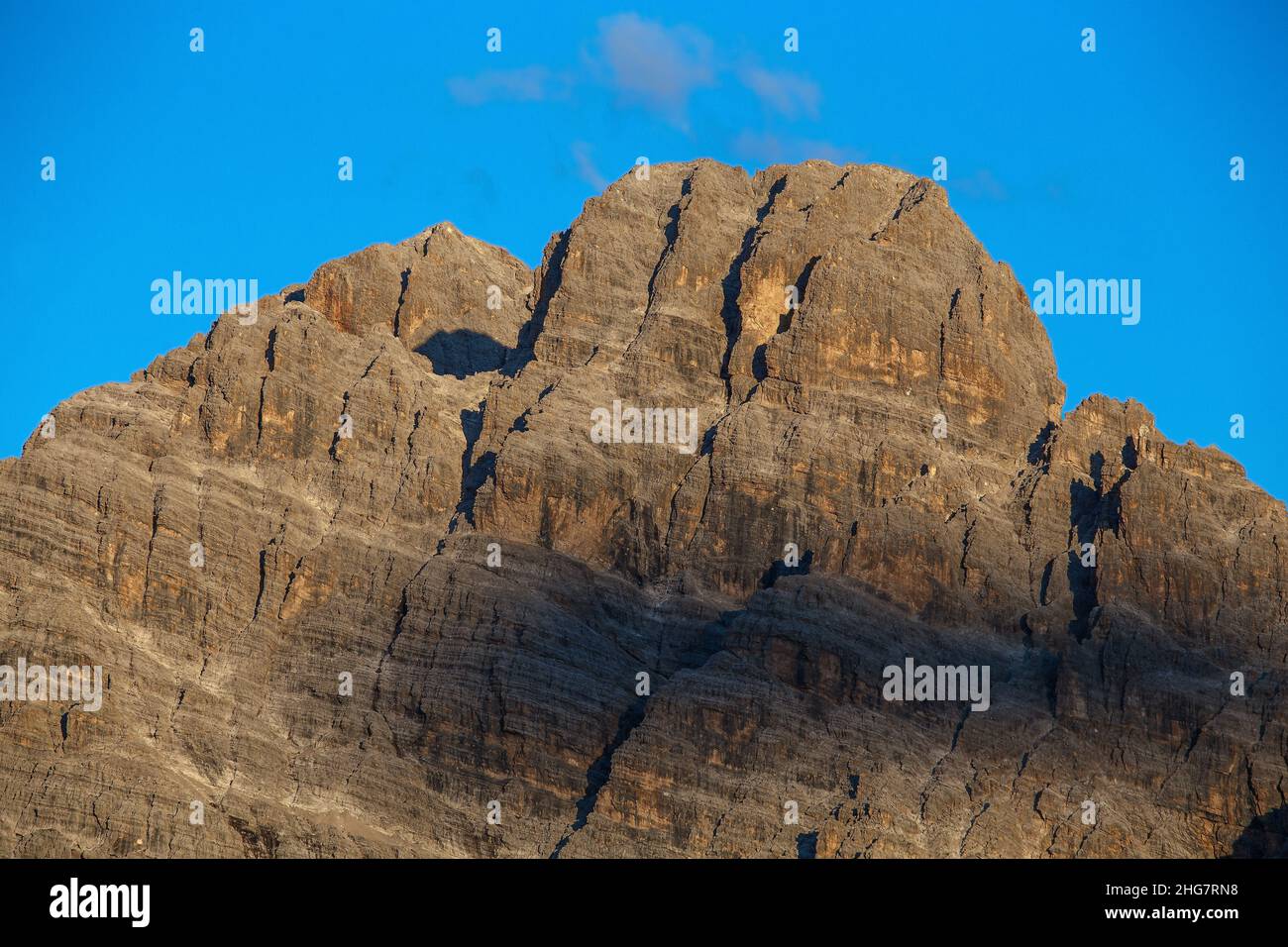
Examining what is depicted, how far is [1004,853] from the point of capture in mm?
191500

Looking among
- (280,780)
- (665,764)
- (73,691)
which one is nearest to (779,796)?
(665,764)

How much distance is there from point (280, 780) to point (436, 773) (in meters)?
11.1
